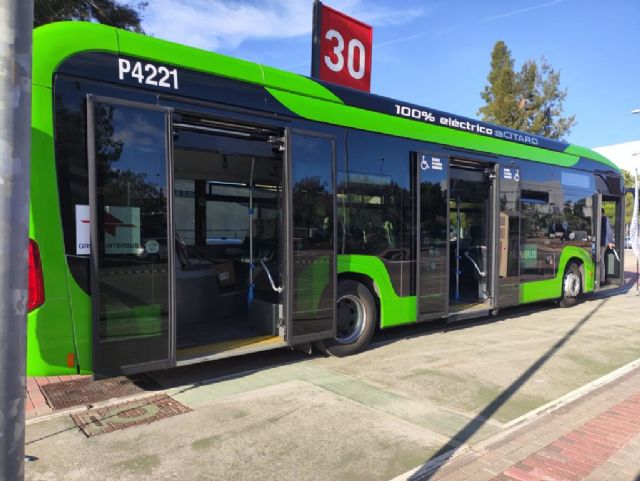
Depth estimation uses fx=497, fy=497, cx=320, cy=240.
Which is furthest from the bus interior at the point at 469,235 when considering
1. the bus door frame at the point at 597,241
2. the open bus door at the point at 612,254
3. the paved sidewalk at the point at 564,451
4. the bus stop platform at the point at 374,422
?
the open bus door at the point at 612,254

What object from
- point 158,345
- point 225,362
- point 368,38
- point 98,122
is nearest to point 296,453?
point 158,345

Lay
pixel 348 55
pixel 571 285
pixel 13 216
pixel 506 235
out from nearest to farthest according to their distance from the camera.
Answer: pixel 13 216, pixel 506 235, pixel 348 55, pixel 571 285

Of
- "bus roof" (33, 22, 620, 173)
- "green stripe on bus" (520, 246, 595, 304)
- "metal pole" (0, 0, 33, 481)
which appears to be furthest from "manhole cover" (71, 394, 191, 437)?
"green stripe on bus" (520, 246, 595, 304)

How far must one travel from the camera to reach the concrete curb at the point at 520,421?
3.52 metres

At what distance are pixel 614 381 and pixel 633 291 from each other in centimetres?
1037

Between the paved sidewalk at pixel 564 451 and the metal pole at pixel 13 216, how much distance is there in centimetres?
257

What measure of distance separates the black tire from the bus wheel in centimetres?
581

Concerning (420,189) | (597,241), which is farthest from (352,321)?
(597,241)

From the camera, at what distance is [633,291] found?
14.2m

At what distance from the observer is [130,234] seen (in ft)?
14.1

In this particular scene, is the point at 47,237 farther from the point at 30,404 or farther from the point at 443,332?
the point at 443,332

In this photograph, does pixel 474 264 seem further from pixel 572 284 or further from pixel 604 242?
pixel 604 242

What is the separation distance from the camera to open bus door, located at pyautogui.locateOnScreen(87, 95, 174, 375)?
4129 mm

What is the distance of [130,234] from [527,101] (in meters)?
28.3
